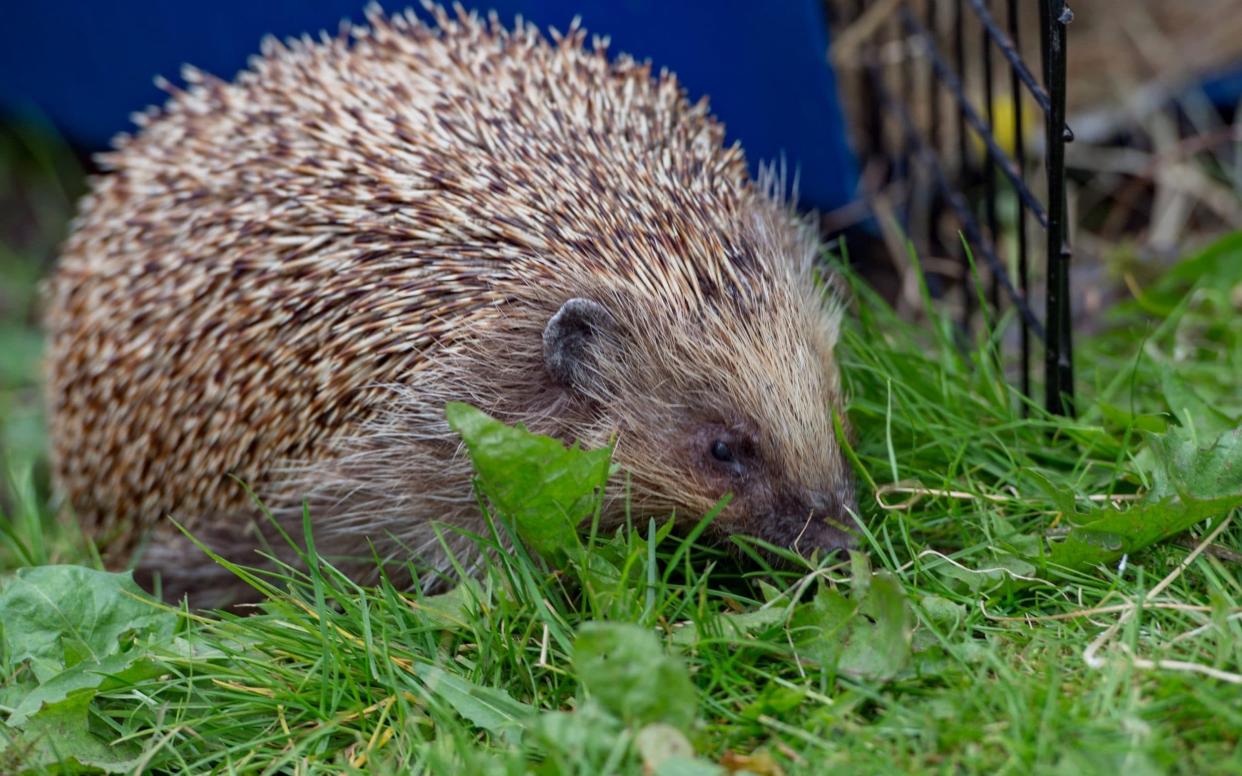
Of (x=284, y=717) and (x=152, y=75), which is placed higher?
(x=152, y=75)

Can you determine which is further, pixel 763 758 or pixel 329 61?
pixel 329 61

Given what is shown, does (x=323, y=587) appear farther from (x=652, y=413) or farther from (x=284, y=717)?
(x=652, y=413)

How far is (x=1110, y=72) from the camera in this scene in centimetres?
653

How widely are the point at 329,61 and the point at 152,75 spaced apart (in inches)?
92.9

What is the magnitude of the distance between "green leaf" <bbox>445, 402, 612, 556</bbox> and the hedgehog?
0.24 metres

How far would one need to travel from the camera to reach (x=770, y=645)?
3.08m

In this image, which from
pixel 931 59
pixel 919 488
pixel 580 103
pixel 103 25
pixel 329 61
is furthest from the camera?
pixel 103 25

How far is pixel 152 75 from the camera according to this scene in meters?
6.48

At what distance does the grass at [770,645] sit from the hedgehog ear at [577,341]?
1.39ft

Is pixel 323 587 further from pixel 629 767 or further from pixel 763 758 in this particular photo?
pixel 763 758

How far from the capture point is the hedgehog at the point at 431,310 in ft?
12.0

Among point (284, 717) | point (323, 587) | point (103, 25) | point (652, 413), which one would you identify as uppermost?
point (103, 25)

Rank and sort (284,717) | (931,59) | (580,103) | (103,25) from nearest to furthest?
(284,717) < (580,103) < (931,59) < (103,25)

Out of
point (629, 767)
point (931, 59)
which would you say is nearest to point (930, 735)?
point (629, 767)
